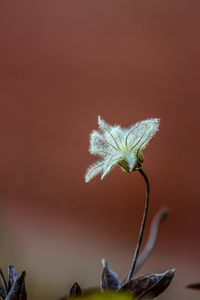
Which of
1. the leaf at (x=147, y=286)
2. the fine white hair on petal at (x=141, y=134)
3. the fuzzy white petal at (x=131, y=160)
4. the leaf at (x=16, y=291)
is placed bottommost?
the leaf at (x=147, y=286)

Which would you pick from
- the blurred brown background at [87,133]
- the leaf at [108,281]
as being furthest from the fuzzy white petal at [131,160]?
the blurred brown background at [87,133]

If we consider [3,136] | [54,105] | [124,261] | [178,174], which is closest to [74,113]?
[54,105]

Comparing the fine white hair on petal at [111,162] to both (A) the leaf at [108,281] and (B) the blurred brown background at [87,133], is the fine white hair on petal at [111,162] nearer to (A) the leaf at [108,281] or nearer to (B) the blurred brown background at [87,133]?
(A) the leaf at [108,281]

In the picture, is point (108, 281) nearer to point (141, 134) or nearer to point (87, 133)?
point (141, 134)

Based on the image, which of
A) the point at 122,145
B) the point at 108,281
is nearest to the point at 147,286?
the point at 108,281

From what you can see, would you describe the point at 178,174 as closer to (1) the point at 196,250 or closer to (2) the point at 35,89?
(1) the point at 196,250

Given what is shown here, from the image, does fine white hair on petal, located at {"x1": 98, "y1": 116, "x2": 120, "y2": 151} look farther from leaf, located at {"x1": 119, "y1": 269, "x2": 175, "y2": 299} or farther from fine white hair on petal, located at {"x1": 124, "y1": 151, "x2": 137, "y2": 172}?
leaf, located at {"x1": 119, "y1": 269, "x2": 175, "y2": 299}
